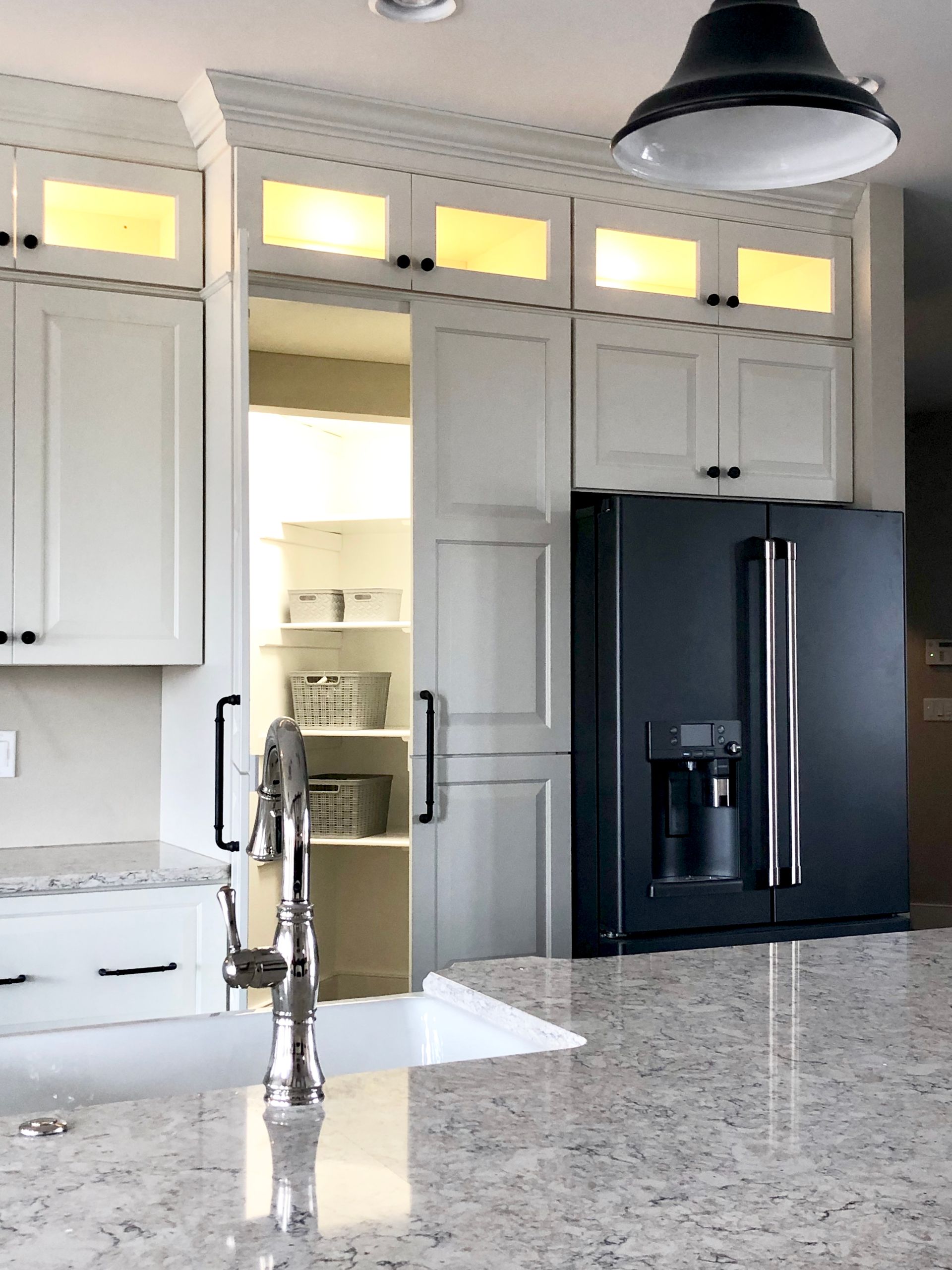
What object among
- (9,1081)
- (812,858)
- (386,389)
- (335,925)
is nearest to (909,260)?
(386,389)

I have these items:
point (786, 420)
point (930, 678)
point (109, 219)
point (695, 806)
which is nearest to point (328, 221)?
point (109, 219)

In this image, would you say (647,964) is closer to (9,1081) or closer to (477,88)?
(9,1081)

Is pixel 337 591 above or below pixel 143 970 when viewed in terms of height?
above

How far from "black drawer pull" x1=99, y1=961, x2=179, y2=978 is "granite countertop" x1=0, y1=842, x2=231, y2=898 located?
0.17 m

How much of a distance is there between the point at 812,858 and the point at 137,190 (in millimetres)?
2337

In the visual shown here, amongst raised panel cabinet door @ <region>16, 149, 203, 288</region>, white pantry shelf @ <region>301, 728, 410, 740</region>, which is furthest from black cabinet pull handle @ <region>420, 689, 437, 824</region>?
raised panel cabinet door @ <region>16, 149, 203, 288</region>

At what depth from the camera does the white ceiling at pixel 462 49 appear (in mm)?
2586

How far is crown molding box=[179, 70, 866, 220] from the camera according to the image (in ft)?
9.55

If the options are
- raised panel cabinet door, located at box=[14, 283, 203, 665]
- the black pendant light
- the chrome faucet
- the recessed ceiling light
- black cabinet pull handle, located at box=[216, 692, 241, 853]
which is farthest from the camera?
raised panel cabinet door, located at box=[14, 283, 203, 665]

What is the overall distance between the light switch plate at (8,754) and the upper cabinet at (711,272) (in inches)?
71.3

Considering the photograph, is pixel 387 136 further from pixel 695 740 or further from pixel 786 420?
pixel 695 740

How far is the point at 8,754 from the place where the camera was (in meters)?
3.17

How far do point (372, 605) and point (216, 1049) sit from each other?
2132 millimetres

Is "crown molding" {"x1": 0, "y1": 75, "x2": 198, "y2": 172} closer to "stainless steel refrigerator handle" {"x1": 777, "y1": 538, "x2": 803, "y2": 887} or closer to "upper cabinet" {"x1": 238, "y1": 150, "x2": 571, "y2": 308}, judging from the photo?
"upper cabinet" {"x1": 238, "y1": 150, "x2": 571, "y2": 308}
